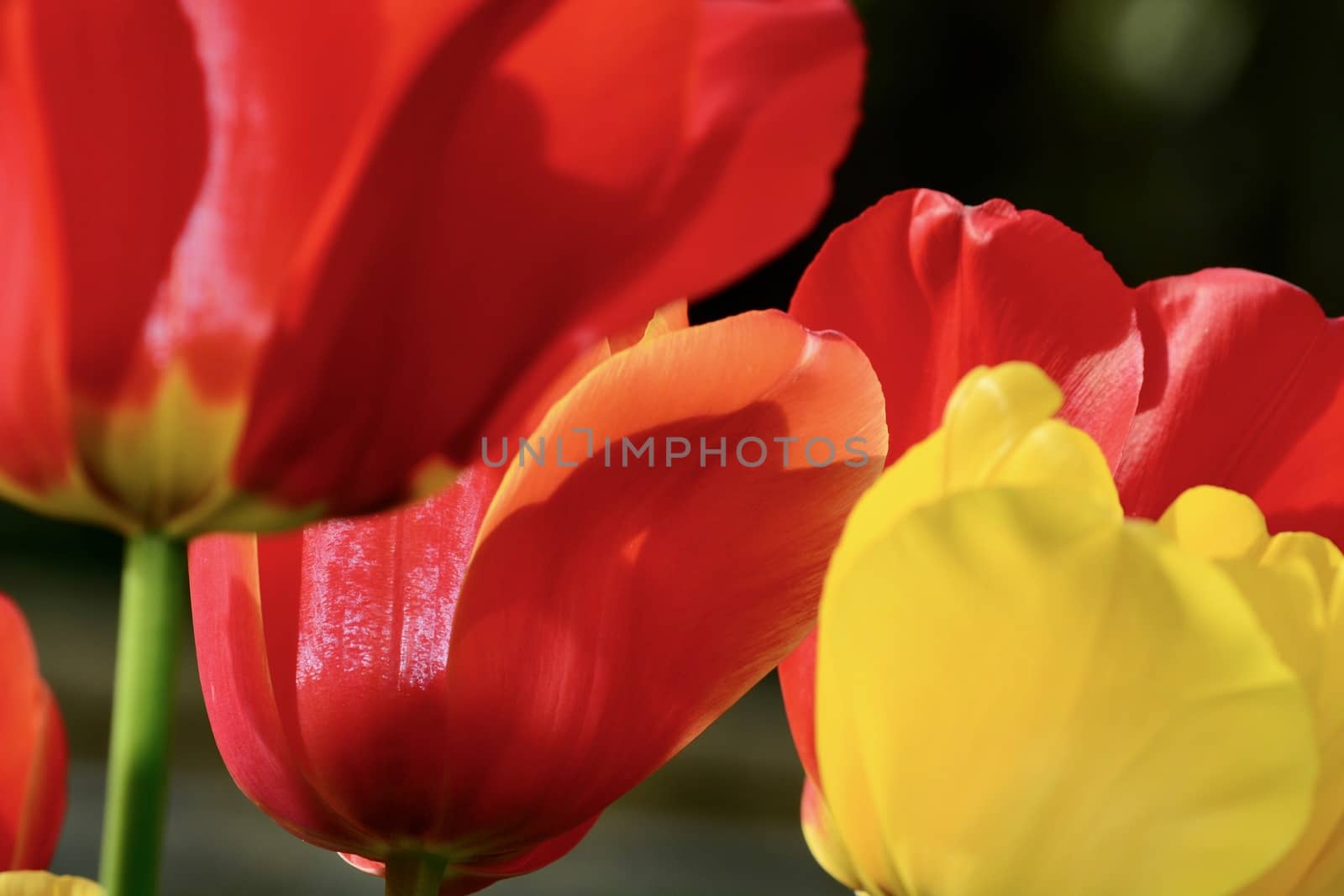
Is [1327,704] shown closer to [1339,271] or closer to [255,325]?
[255,325]

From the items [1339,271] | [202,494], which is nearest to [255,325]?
[202,494]

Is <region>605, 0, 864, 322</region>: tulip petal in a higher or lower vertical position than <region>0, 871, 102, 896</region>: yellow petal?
higher

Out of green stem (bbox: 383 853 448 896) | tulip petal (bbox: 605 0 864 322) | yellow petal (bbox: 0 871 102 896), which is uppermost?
tulip petal (bbox: 605 0 864 322)
